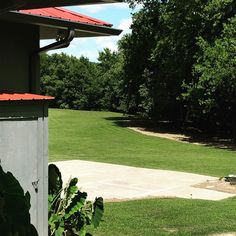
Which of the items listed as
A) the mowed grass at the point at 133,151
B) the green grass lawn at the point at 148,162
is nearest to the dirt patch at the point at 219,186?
the green grass lawn at the point at 148,162

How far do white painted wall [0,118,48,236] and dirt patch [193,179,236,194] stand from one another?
6.78 m

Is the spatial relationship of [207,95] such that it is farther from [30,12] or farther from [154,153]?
[30,12]

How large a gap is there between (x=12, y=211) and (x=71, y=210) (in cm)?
335

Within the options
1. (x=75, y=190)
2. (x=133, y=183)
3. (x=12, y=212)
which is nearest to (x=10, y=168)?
(x=75, y=190)

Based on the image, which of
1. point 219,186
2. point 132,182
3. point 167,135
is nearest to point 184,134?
point 167,135

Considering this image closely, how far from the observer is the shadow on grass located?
82.9 feet

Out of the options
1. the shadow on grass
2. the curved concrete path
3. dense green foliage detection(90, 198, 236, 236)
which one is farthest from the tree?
dense green foliage detection(90, 198, 236, 236)

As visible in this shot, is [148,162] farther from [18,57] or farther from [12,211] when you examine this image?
[12,211]

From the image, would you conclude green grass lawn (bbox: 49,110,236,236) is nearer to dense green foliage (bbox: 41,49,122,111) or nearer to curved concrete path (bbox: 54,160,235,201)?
curved concrete path (bbox: 54,160,235,201)

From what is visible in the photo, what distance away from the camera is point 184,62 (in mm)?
27078

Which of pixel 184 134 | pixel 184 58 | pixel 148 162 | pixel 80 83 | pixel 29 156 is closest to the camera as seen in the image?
pixel 29 156

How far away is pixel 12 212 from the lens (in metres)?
2.62

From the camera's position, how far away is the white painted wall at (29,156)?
4.89 metres

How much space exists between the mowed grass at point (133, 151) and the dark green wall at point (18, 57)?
8967 mm
